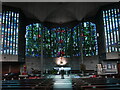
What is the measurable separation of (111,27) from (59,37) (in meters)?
10.4

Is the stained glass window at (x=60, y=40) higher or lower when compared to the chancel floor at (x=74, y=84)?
higher

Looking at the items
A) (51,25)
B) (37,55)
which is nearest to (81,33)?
(51,25)

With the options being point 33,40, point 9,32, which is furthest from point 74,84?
point 33,40

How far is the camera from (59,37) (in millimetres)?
27062

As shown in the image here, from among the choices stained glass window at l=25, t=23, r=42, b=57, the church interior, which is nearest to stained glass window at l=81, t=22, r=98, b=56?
the church interior

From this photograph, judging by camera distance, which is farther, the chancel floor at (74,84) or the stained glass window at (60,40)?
the stained glass window at (60,40)

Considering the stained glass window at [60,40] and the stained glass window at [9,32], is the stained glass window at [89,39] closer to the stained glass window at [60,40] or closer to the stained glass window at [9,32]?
the stained glass window at [60,40]

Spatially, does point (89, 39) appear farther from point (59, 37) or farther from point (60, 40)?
point (59, 37)

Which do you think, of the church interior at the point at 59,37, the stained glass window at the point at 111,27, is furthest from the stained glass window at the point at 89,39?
the stained glass window at the point at 111,27

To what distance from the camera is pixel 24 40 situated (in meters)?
23.9

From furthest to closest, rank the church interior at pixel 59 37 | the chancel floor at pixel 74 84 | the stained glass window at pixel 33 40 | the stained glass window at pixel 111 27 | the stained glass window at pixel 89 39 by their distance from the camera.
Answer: the stained glass window at pixel 33 40, the stained glass window at pixel 89 39, the church interior at pixel 59 37, the stained glass window at pixel 111 27, the chancel floor at pixel 74 84

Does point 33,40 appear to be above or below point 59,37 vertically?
below

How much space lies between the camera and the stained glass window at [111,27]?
Result: 19.9m

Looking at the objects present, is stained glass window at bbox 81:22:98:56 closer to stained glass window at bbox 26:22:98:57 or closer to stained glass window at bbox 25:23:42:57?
stained glass window at bbox 26:22:98:57
